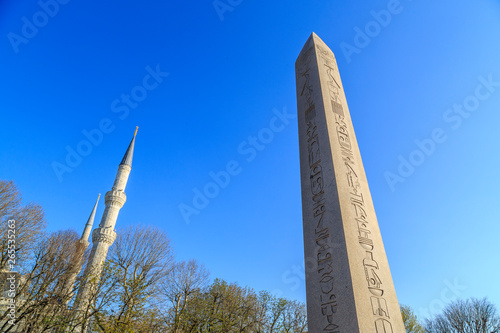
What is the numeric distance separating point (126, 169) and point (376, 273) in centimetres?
3518

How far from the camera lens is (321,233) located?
456cm

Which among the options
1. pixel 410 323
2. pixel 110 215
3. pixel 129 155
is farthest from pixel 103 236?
pixel 410 323

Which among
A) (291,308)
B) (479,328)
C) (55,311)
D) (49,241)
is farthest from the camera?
(291,308)

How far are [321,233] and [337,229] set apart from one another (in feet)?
1.00

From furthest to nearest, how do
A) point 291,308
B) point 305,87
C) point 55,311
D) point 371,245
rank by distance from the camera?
point 291,308
point 55,311
point 305,87
point 371,245

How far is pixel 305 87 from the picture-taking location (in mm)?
6766

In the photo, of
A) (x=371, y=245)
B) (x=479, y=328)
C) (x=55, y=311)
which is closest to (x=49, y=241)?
(x=55, y=311)

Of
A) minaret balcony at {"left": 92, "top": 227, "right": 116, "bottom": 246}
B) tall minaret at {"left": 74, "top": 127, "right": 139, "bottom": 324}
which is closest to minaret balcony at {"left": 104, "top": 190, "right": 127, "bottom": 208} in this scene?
tall minaret at {"left": 74, "top": 127, "right": 139, "bottom": 324}

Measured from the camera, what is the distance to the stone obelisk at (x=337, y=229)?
376 cm

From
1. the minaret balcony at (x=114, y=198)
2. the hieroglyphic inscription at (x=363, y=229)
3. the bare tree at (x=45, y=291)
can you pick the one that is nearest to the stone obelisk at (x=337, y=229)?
the hieroglyphic inscription at (x=363, y=229)

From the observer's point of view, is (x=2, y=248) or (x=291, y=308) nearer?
(x=2, y=248)

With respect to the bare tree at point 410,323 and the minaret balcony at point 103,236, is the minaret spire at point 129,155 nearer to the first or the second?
the minaret balcony at point 103,236

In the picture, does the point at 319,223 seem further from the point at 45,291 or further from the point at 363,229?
the point at 45,291

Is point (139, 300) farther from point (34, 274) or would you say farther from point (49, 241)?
point (49, 241)
